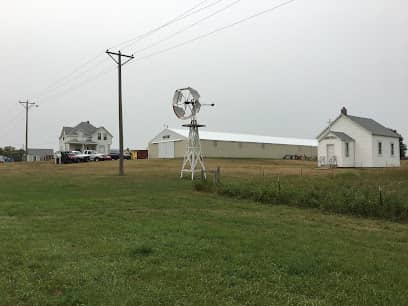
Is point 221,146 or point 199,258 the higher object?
Result: point 221,146

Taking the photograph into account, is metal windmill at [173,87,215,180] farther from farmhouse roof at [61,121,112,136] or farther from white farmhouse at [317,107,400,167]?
farmhouse roof at [61,121,112,136]

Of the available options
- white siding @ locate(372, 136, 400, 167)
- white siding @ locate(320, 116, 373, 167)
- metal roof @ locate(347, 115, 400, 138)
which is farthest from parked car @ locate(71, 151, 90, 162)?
white siding @ locate(372, 136, 400, 167)

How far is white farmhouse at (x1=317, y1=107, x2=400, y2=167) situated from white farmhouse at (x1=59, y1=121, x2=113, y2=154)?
5374 centimetres

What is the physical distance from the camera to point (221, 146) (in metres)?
65.9

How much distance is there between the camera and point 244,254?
7336 mm

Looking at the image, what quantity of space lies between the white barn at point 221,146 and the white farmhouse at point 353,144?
23.8 m

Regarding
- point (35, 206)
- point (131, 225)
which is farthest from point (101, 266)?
point (35, 206)

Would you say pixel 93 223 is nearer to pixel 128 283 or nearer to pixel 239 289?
pixel 128 283

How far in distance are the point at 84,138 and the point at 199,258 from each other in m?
82.4

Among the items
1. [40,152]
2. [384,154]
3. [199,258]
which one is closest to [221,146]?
[384,154]

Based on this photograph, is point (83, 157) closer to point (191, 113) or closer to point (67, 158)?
point (67, 158)

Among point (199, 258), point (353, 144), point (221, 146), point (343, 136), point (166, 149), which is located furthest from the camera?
point (221, 146)

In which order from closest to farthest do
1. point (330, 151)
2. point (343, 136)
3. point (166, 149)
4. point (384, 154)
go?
point (343, 136), point (330, 151), point (384, 154), point (166, 149)

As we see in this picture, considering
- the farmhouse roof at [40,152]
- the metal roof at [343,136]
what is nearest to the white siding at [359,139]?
the metal roof at [343,136]
